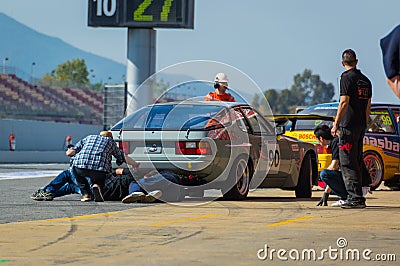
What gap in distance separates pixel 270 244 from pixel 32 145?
48964 mm

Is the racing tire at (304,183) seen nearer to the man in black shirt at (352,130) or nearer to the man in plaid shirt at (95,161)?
the man in black shirt at (352,130)

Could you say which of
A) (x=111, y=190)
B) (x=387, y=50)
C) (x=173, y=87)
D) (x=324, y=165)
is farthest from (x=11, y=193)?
(x=387, y=50)

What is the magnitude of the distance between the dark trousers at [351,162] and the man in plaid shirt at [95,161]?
304cm

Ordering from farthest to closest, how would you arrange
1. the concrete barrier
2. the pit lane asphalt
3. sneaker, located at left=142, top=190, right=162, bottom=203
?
the concrete barrier, sneaker, located at left=142, top=190, right=162, bottom=203, the pit lane asphalt

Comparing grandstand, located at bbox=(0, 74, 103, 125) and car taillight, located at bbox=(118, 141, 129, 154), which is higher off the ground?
car taillight, located at bbox=(118, 141, 129, 154)

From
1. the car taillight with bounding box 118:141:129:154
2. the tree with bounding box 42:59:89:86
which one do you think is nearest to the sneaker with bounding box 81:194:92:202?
the car taillight with bounding box 118:141:129:154

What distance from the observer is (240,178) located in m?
13.3

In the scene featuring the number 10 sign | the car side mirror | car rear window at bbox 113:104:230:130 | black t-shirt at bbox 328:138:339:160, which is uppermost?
the number 10 sign

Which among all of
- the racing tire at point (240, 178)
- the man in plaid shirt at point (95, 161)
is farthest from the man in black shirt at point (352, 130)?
the man in plaid shirt at point (95, 161)

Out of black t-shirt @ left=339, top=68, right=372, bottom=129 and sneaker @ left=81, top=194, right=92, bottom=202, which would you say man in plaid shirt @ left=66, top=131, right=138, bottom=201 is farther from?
black t-shirt @ left=339, top=68, right=372, bottom=129

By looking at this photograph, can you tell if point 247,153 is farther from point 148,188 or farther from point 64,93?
point 64,93

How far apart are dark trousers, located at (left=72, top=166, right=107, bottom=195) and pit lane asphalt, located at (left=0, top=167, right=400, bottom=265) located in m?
0.47

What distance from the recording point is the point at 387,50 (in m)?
6.41

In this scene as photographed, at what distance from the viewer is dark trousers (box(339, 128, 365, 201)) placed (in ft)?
39.2
